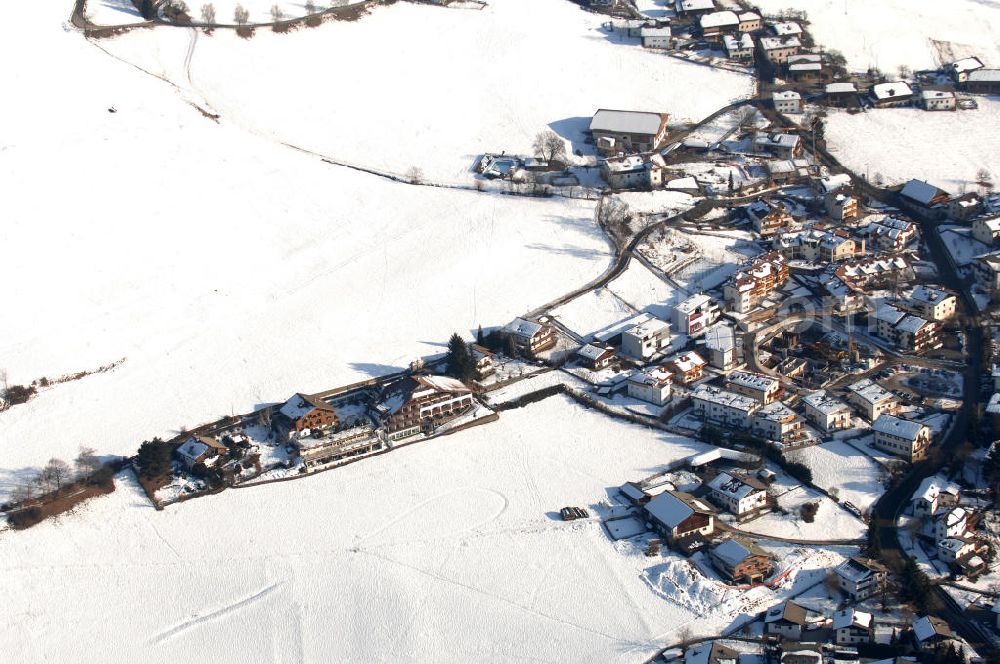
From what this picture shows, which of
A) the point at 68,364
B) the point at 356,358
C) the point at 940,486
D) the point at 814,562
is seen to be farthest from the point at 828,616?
the point at 68,364

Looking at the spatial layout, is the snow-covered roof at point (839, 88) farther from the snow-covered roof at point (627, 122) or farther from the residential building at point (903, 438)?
the residential building at point (903, 438)

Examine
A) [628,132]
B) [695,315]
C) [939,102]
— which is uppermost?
[939,102]

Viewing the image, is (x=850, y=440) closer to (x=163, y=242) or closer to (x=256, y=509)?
(x=256, y=509)

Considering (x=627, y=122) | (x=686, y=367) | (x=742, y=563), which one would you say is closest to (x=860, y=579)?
(x=742, y=563)

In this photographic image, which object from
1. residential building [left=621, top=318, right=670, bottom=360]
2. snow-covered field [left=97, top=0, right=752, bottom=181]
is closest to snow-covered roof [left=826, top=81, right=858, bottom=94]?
snow-covered field [left=97, top=0, right=752, bottom=181]

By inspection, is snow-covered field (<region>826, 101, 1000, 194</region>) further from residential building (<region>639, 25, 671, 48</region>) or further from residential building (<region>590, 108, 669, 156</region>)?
residential building (<region>639, 25, 671, 48</region>)

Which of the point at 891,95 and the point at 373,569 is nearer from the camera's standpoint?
the point at 373,569

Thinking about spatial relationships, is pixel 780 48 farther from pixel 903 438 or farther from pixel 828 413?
pixel 903 438
